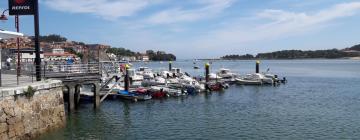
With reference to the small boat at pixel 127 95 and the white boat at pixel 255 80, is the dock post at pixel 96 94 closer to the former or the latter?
the small boat at pixel 127 95

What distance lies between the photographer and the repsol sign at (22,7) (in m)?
21.6

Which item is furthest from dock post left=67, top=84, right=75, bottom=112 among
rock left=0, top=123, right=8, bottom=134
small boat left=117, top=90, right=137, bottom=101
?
rock left=0, top=123, right=8, bottom=134

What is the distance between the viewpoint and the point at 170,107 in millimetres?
34250

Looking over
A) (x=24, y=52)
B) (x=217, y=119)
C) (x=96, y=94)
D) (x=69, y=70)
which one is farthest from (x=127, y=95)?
(x=24, y=52)

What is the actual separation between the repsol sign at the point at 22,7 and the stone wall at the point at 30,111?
3.89m

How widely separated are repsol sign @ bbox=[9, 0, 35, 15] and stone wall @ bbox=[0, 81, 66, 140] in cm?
Answer: 389

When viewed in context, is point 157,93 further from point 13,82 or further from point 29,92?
point 29,92

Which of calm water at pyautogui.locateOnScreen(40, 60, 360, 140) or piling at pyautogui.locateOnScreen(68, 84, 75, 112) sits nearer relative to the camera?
calm water at pyautogui.locateOnScreen(40, 60, 360, 140)

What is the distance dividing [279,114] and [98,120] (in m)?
12.4

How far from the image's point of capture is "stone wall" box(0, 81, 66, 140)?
53.4ft

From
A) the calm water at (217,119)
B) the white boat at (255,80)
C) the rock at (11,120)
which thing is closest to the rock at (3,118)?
the rock at (11,120)

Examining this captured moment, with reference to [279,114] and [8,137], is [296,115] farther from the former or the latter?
[8,137]

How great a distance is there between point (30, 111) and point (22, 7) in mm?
6194

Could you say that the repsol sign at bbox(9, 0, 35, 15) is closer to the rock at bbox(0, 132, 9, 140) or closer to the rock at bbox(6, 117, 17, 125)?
the rock at bbox(6, 117, 17, 125)
